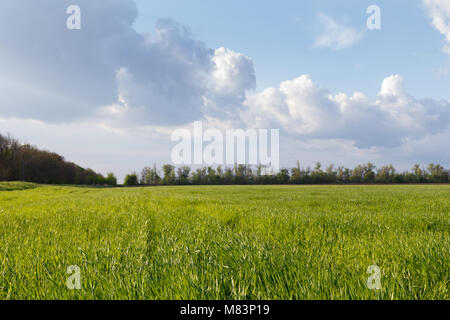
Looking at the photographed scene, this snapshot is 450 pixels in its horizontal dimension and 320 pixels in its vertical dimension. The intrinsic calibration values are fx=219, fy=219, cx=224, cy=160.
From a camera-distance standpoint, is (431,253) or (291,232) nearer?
(431,253)

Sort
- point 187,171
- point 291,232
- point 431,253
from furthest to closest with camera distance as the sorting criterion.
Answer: point 187,171
point 291,232
point 431,253

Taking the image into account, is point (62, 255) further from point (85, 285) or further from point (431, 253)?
point (431, 253)

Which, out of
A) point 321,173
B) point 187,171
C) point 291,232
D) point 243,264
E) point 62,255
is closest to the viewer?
point 243,264

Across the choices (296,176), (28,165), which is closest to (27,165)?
(28,165)

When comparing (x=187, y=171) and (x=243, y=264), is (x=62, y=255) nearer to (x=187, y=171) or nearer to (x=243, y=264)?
(x=243, y=264)

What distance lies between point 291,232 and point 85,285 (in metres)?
2.66

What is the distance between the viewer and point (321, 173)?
4085 inches

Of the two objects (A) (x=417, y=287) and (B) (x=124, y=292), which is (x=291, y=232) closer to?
(A) (x=417, y=287)

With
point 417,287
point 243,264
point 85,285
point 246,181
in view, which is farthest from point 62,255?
point 246,181

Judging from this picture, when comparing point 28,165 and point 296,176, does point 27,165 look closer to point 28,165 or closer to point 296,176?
point 28,165

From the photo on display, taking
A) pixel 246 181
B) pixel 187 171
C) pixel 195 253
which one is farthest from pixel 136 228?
pixel 187 171

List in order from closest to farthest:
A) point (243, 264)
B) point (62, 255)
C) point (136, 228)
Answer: point (243, 264) < point (62, 255) < point (136, 228)
